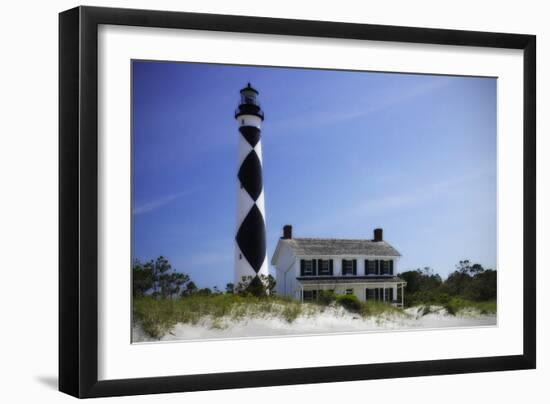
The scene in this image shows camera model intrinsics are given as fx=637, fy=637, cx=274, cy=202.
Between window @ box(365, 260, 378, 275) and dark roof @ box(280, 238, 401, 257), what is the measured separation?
87 mm

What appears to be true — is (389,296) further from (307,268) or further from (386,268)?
(307,268)

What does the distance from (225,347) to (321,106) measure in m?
2.02

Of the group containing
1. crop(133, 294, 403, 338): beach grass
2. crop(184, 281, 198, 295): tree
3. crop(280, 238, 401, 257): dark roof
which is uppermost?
crop(280, 238, 401, 257): dark roof

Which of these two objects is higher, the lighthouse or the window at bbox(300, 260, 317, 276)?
the lighthouse

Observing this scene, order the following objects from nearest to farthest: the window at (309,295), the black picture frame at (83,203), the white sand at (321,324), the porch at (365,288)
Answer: the black picture frame at (83,203)
the white sand at (321,324)
the window at (309,295)
the porch at (365,288)

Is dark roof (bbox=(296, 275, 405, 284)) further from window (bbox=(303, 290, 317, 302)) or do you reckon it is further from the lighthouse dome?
the lighthouse dome

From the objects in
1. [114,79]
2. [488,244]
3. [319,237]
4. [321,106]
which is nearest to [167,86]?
[114,79]

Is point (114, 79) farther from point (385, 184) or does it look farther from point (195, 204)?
point (385, 184)

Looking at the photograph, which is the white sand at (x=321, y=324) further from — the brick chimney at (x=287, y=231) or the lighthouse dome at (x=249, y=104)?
the lighthouse dome at (x=249, y=104)

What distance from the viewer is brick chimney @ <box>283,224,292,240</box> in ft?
16.5

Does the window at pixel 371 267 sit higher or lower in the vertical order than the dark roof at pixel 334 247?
lower

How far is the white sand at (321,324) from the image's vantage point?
4578 millimetres


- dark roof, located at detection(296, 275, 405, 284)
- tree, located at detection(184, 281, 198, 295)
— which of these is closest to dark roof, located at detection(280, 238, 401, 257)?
dark roof, located at detection(296, 275, 405, 284)

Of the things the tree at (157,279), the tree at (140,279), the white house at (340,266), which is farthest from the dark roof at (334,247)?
the tree at (140,279)
